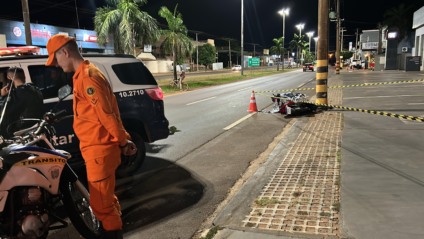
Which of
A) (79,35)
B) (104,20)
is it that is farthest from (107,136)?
(79,35)

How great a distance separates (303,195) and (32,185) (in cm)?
325

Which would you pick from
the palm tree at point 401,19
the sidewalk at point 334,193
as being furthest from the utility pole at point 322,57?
the palm tree at point 401,19

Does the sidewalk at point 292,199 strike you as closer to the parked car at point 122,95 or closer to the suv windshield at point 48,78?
the parked car at point 122,95

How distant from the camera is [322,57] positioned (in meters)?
13.2

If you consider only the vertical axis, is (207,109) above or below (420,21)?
below

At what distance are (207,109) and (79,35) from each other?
42.8 metres

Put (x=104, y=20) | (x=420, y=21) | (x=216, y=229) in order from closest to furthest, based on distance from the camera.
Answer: (x=216, y=229), (x=104, y=20), (x=420, y=21)

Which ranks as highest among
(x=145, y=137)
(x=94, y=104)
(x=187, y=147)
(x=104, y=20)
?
(x=104, y=20)

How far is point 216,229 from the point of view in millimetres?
3984

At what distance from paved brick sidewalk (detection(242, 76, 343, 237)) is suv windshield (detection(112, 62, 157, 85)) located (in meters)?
2.77

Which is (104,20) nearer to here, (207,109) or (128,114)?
(207,109)

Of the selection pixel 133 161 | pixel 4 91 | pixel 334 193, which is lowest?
pixel 334 193

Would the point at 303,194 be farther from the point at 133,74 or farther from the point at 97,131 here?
the point at 133,74

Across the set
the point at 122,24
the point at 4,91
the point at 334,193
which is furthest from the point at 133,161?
the point at 122,24
